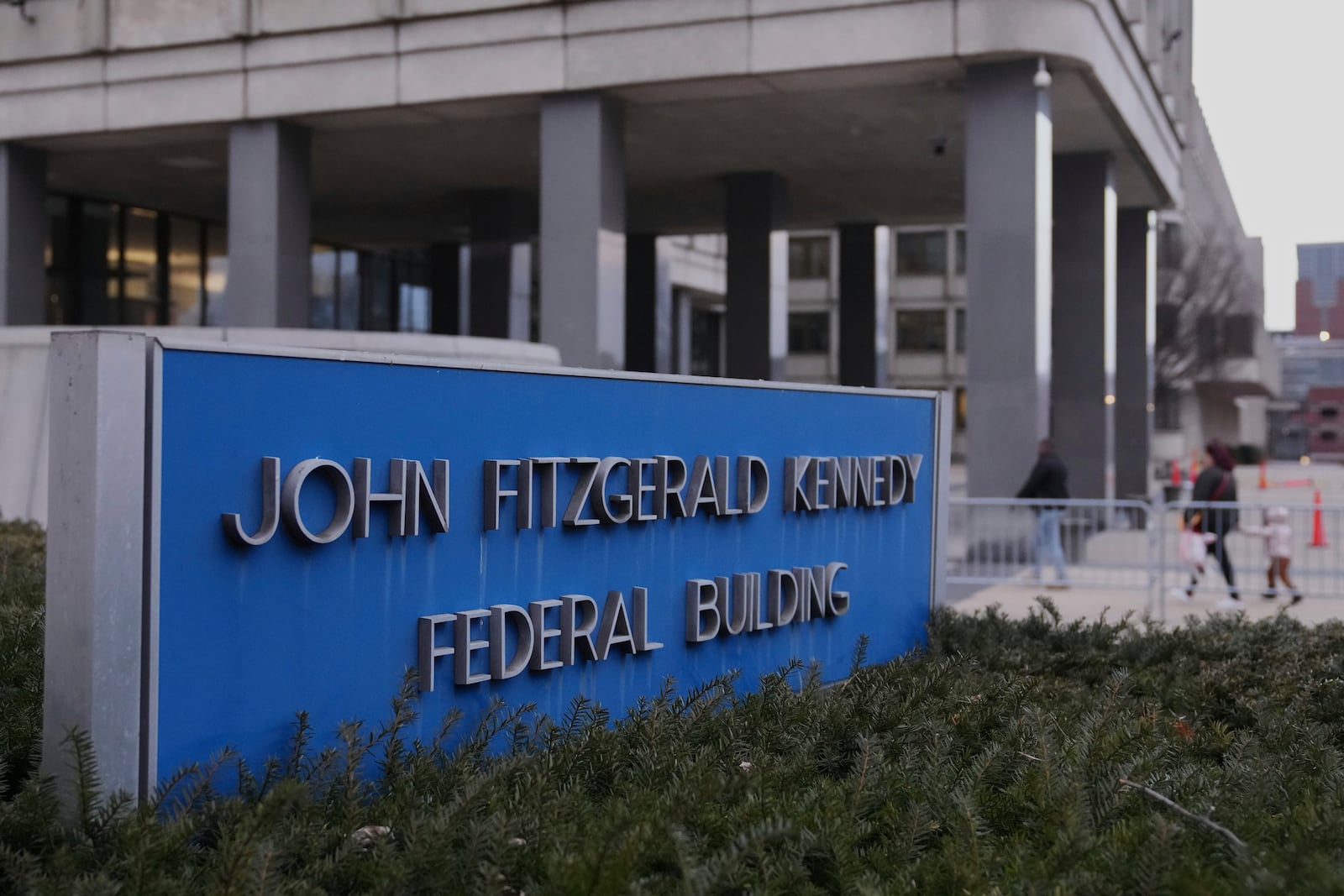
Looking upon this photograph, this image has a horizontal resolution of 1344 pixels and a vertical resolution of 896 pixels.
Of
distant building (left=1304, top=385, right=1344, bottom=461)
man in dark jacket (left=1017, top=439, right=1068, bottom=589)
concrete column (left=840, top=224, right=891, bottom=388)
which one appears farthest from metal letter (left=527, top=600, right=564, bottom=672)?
distant building (left=1304, top=385, right=1344, bottom=461)

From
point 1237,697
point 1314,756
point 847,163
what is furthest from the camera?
point 847,163

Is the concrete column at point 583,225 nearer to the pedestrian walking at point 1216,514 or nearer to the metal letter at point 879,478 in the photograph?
the pedestrian walking at point 1216,514

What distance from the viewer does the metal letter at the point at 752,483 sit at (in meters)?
7.58

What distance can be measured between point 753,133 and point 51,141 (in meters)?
11.8

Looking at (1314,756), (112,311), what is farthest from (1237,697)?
(112,311)

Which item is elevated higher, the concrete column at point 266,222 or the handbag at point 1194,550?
the concrete column at point 266,222

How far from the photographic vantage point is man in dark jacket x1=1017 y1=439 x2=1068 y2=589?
1644cm

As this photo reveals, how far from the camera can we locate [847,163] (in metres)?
27.1

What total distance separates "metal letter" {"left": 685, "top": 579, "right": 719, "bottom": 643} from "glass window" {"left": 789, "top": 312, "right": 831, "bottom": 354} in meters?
65.1

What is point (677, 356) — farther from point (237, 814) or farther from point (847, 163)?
point (237, 814)

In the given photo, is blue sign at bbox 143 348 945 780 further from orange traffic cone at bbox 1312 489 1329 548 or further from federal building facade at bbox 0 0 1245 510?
federal building facade at bbox 0 0 1245 510

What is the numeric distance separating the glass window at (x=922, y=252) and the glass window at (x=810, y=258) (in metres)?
4.18

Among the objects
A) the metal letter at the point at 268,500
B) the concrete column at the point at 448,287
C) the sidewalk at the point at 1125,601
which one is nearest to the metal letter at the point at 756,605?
the metal letter at the point at 268,500

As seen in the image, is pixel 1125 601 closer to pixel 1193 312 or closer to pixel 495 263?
pixel 495 263
